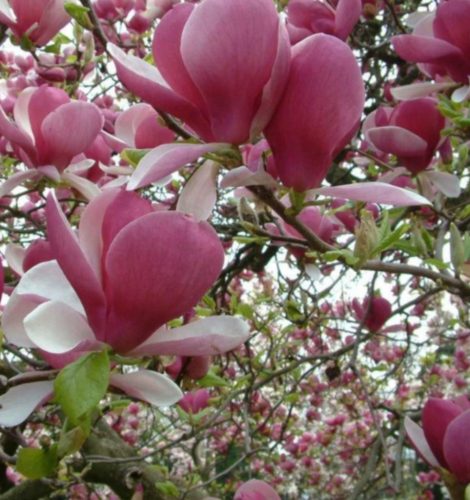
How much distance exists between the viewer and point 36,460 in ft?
2.04

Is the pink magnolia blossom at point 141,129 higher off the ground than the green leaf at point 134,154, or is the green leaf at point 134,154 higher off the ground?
the green leaf at point 134,154

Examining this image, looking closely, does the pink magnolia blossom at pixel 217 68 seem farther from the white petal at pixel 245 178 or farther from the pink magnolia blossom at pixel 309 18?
the pink magnolia blossom at pixel 309 18

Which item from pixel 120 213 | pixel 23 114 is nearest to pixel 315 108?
pixel 120 213

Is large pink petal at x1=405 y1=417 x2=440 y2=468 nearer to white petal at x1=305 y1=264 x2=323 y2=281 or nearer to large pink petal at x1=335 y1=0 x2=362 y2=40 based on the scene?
white petal at x1=305 y1=264 x2=323 y2=281

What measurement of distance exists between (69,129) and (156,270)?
424 millimetres

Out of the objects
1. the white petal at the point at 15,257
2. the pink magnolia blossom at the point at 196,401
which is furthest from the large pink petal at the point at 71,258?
the pink magnolia blossom at the point at 196,401

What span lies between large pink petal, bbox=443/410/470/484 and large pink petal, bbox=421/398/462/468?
3 cm

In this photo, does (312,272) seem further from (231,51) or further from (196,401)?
(231,51)

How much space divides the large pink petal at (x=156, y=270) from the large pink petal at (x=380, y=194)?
4.6 inches

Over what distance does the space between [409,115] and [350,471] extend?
12.2 ft

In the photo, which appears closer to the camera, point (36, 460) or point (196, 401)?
point (36, 460)

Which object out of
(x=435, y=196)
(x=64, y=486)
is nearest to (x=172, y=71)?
(x=435, y=196)

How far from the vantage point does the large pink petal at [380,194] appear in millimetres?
522

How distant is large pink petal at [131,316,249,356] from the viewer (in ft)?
1.72
